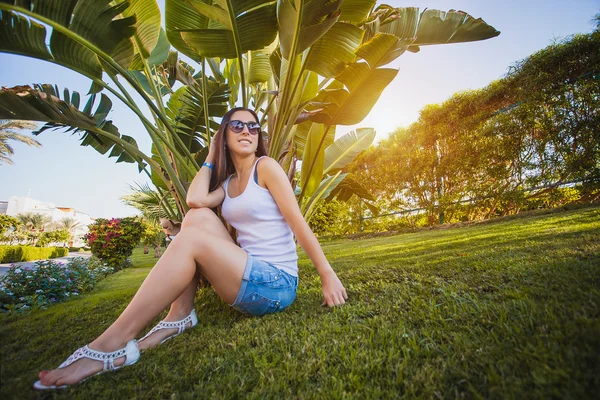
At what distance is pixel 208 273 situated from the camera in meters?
1.27

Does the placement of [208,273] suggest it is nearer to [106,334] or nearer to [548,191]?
[106,334]

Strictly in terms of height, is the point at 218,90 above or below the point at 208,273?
above

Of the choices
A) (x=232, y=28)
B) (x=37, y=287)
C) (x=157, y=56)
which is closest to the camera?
(x=232, y=28)

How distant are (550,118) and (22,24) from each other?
8304 millimetres

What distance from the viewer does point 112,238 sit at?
7.16 meters

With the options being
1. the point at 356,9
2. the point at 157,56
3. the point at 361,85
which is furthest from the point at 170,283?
the point at 157,56

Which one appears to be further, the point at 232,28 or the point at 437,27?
the point at 437,27

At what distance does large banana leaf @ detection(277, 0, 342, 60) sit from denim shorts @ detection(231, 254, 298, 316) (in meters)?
1.43

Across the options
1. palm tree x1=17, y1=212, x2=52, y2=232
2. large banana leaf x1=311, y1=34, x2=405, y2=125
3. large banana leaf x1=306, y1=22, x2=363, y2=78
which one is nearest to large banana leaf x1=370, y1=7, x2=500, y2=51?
large banana leaf x1=311, y1=34, x2=405, y2=125

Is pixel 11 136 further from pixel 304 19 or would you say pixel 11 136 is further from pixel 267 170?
pixel 267 170

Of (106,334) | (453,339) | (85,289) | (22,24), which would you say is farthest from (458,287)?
(85,289)

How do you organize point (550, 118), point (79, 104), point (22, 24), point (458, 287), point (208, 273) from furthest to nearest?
point (550, 118)
point (79, 104)
point (22, 24)
point (458, 287)
point (208, 273)

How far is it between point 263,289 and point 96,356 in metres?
0.68

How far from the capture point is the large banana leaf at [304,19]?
1.63 metres
